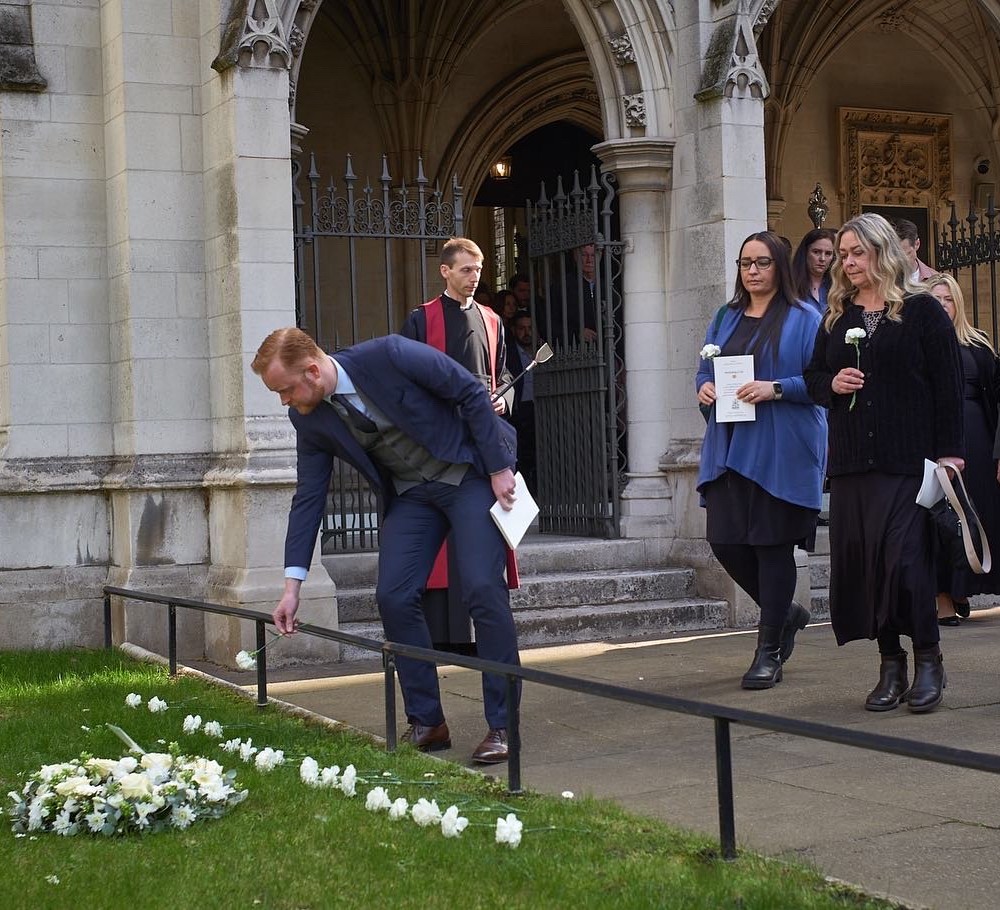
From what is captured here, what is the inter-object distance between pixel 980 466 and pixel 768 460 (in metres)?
1.44

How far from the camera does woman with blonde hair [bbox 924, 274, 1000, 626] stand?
698 centimetres

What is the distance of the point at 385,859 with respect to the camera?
409cm

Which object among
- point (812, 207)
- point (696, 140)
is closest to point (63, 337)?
point (696, 140)

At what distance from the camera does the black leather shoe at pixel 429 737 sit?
18.4ft

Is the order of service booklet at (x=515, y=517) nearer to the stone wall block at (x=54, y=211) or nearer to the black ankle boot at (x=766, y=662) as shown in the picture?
the black ankle boot at (x=766, y=662)

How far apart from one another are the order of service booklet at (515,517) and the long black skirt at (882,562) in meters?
1.46

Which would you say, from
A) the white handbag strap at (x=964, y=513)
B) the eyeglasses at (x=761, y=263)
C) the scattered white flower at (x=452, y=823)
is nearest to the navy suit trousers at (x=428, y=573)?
the scattered white flower at (x=452, y=823)

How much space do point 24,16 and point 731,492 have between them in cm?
521

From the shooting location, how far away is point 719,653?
820cm

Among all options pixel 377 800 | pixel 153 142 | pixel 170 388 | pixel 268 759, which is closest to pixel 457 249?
pixel 170 388

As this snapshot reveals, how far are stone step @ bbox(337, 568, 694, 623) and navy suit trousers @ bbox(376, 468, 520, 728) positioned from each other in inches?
130

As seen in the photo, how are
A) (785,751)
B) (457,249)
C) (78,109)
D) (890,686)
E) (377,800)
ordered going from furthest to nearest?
(78,109), (457,249), (890,686), (785,751), (377,800)

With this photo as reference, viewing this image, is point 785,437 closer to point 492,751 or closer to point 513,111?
point 492,751

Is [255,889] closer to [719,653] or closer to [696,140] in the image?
[719,653]
